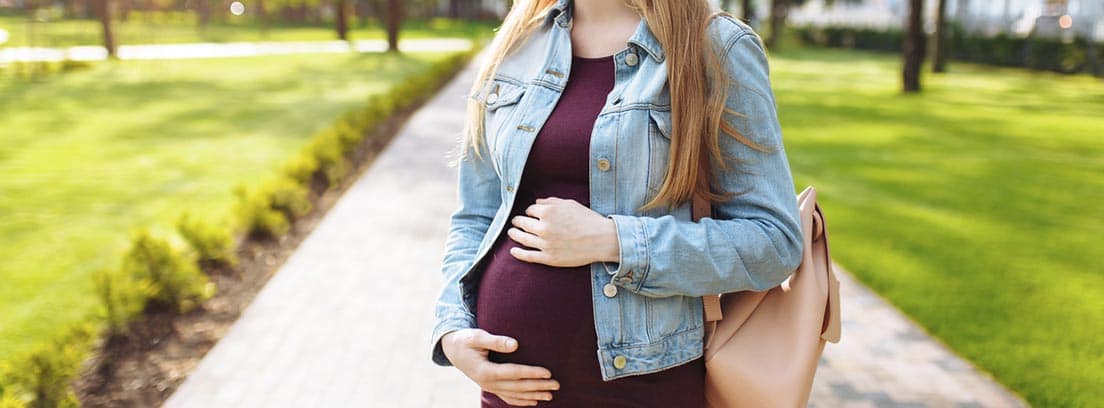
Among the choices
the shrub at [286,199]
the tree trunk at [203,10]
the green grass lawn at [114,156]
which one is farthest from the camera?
the tree trunk at [203,10]

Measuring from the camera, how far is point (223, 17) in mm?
54750

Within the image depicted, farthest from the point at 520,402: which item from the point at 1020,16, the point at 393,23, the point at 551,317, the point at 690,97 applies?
the point at 1020,16

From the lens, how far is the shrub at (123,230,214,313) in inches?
210

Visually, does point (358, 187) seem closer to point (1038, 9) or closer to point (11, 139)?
point (11, 139)

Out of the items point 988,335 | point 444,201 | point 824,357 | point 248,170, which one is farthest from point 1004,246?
point 248,170

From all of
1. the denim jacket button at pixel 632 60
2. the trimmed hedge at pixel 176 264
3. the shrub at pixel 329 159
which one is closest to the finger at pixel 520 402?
the denim jacket button at pixel 632 60

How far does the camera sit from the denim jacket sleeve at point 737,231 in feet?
5.39

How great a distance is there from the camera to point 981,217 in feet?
25.2

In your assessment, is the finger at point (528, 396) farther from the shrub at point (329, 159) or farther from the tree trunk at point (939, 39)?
the tree trunk at point (939, 39)

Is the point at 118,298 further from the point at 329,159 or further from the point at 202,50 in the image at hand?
the point at 202,50

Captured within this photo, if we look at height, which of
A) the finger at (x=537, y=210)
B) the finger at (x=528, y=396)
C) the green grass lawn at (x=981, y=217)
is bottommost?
the green grass lawn at (x=981, y=217)

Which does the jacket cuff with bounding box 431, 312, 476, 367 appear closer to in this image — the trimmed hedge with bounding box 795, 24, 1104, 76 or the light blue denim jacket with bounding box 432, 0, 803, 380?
the light blue denim jacket with bounding box 432, 0, 803, 380

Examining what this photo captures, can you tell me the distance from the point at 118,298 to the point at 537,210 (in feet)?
13.4

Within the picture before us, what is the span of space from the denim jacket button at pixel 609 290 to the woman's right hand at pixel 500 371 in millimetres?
185
